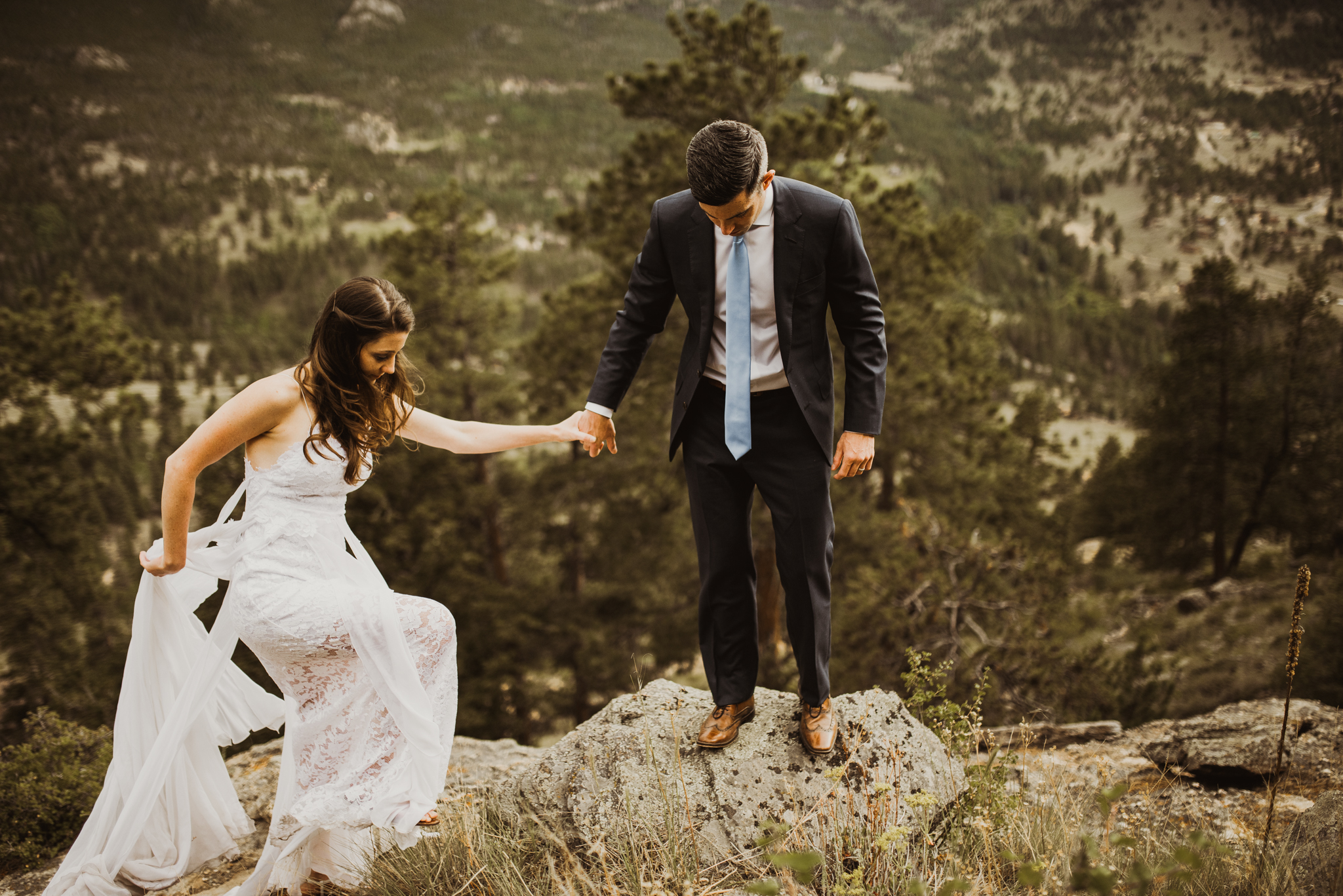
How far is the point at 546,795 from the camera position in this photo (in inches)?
116

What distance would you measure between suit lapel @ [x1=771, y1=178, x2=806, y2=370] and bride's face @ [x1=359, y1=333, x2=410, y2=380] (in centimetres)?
135

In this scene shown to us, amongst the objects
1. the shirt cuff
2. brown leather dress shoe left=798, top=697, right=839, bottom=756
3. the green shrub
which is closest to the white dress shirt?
the shirt cuff

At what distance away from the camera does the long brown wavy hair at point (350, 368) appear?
2590 mm

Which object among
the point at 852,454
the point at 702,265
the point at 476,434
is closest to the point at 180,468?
the point at 476,434

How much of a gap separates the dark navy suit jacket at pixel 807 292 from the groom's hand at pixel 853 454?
33 mm

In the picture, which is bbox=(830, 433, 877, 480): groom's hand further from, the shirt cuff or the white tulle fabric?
A: the white tulle fabric

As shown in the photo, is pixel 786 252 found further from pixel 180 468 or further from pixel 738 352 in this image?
pixel 180 468

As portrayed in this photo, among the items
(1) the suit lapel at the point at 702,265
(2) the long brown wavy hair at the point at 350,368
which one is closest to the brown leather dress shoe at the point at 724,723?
(1) the suit lapel at the point at 702,265

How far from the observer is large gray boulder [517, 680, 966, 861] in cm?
268

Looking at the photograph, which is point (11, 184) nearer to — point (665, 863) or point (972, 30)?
point (665, 863)

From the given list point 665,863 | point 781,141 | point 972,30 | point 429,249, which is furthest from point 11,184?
point 972,30

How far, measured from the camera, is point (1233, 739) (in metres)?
4.38

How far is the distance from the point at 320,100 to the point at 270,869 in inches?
7817

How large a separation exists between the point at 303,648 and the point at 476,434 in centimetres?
106
